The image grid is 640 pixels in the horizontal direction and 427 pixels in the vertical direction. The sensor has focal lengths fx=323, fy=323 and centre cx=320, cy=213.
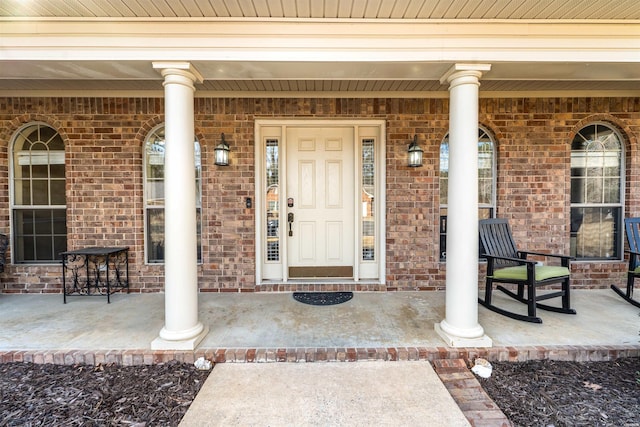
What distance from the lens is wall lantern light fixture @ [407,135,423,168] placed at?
382cm

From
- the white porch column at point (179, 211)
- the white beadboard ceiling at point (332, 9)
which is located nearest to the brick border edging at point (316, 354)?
the white porch column at point (179, 211)

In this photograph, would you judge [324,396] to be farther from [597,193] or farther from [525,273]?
[597,193]

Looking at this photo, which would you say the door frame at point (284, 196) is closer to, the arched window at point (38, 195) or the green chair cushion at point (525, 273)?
the green chair cushion at point (525, 273)

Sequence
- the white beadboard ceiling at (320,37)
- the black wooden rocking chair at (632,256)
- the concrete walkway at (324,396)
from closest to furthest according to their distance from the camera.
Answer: the concrete walkway at (324,396), the white beadboard ceiling at (320,37), the black wooden rocking chair at (632,256)

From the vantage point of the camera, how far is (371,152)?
4098mm

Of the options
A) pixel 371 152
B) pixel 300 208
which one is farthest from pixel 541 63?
pixel 300 208

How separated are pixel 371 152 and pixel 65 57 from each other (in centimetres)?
310

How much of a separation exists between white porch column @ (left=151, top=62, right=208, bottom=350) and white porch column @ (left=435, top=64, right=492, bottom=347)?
213 centimetres

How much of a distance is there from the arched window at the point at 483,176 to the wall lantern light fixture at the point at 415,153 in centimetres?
42

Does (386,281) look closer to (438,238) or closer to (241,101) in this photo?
(438,238)

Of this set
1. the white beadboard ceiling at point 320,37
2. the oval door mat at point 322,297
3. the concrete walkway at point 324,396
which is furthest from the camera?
the oval door mat at point 322,297

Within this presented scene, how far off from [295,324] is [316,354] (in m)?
0.55

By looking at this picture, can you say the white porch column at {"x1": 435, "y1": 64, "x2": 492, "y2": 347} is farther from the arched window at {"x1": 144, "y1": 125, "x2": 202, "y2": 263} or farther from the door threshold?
the arched window at {"x1": 144, "y1": 125, "x2": 202, "y2": 263}

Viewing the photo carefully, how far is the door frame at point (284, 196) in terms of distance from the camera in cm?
399
